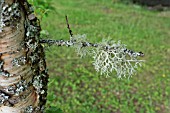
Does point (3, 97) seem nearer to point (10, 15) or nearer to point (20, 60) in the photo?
point (20, 60)

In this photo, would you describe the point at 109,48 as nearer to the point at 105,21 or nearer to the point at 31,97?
the point at 31,97

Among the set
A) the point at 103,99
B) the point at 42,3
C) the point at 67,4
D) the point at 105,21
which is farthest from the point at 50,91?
the point at 67,4

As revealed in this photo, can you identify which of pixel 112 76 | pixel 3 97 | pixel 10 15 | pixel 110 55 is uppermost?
pixel 10 15

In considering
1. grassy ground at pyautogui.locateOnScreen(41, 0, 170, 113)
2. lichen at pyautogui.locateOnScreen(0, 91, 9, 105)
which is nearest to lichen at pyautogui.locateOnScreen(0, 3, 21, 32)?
lichen at pyautogui.locateOnScreen(0, 91, 9, 105)

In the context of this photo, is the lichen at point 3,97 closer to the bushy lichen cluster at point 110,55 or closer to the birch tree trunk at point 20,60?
the birch tree trunk at point 20,60

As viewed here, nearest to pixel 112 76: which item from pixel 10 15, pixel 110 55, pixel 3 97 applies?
pixel 110 55

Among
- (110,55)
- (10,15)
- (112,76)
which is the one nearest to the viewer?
(10,15)
